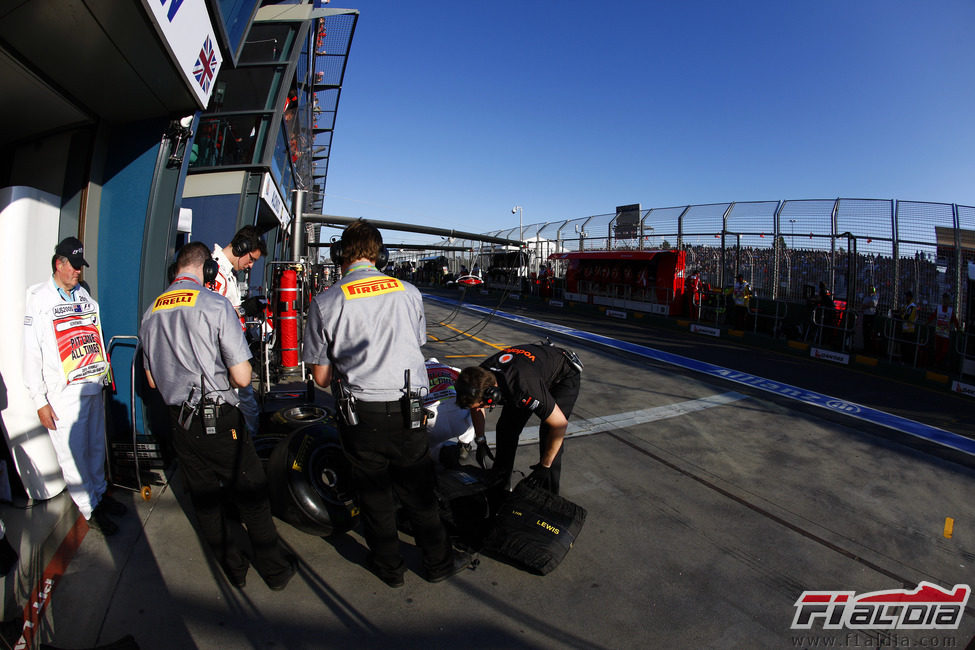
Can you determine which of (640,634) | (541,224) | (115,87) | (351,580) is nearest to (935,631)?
(640,634)

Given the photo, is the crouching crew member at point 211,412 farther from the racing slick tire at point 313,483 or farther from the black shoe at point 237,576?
the racing slick tire at point 313,483

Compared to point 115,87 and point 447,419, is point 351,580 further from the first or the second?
point 115,87

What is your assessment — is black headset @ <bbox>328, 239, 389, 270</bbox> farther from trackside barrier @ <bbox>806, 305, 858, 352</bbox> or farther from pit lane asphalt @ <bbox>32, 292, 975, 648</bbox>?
trackside barrier @ <bbox>806, 305, 858, 352</bbox>

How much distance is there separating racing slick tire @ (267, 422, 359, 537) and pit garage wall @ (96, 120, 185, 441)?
1.75 meters

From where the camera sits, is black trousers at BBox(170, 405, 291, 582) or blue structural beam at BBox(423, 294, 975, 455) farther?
blue structural beam at BBox(423, 294, 975, 455)

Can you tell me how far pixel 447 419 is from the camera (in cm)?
439

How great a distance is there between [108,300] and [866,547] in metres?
6.14

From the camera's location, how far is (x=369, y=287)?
264 cm

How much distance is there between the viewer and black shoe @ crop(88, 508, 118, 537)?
322 centimetres

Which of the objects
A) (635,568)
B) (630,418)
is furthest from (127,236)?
(630,418)

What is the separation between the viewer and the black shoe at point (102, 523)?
322 cm

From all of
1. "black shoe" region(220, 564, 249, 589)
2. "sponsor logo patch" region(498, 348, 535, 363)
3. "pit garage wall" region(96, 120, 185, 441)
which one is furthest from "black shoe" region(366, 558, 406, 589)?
"pit garage wall" region(96, 120, 185, 441)

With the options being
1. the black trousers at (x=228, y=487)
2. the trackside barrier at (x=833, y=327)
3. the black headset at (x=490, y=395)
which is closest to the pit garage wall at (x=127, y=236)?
the black trousers at (x=228, y=487)
